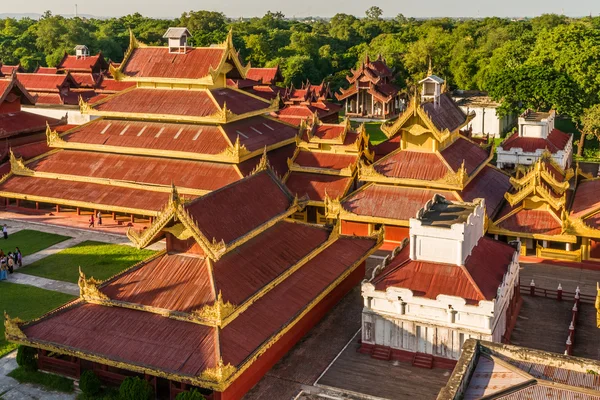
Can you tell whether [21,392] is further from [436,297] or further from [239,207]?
[436,297]

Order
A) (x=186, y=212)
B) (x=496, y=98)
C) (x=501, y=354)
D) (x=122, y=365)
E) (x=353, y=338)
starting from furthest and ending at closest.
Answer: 1. (x=496, y=98)
2. (x=353, y=338)
3. (x=186, y=212)
4. (x=122, y=365)
5. (x=501, y=354)

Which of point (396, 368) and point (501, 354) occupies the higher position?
point (501, 354)

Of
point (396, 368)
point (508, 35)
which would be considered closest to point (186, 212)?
point (396, 368)

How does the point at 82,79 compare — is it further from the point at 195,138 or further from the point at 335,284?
the point at 335,284

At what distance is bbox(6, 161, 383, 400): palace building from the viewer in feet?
68.8

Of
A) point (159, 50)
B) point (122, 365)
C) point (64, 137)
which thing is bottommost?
point (122, 365)

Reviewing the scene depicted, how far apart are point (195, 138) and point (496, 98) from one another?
1486 inches

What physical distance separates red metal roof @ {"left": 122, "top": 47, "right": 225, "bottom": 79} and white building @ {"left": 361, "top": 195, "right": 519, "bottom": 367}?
69.5ft

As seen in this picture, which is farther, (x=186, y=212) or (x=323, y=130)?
(x=323, y=130)

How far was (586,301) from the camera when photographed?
2959 centimetres

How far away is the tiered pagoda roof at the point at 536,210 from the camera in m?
34.3

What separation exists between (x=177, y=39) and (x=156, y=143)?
695 cm

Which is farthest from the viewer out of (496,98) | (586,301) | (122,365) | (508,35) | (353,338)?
(508,35)

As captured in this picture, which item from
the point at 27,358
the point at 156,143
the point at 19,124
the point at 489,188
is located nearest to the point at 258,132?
the point at 156,143
